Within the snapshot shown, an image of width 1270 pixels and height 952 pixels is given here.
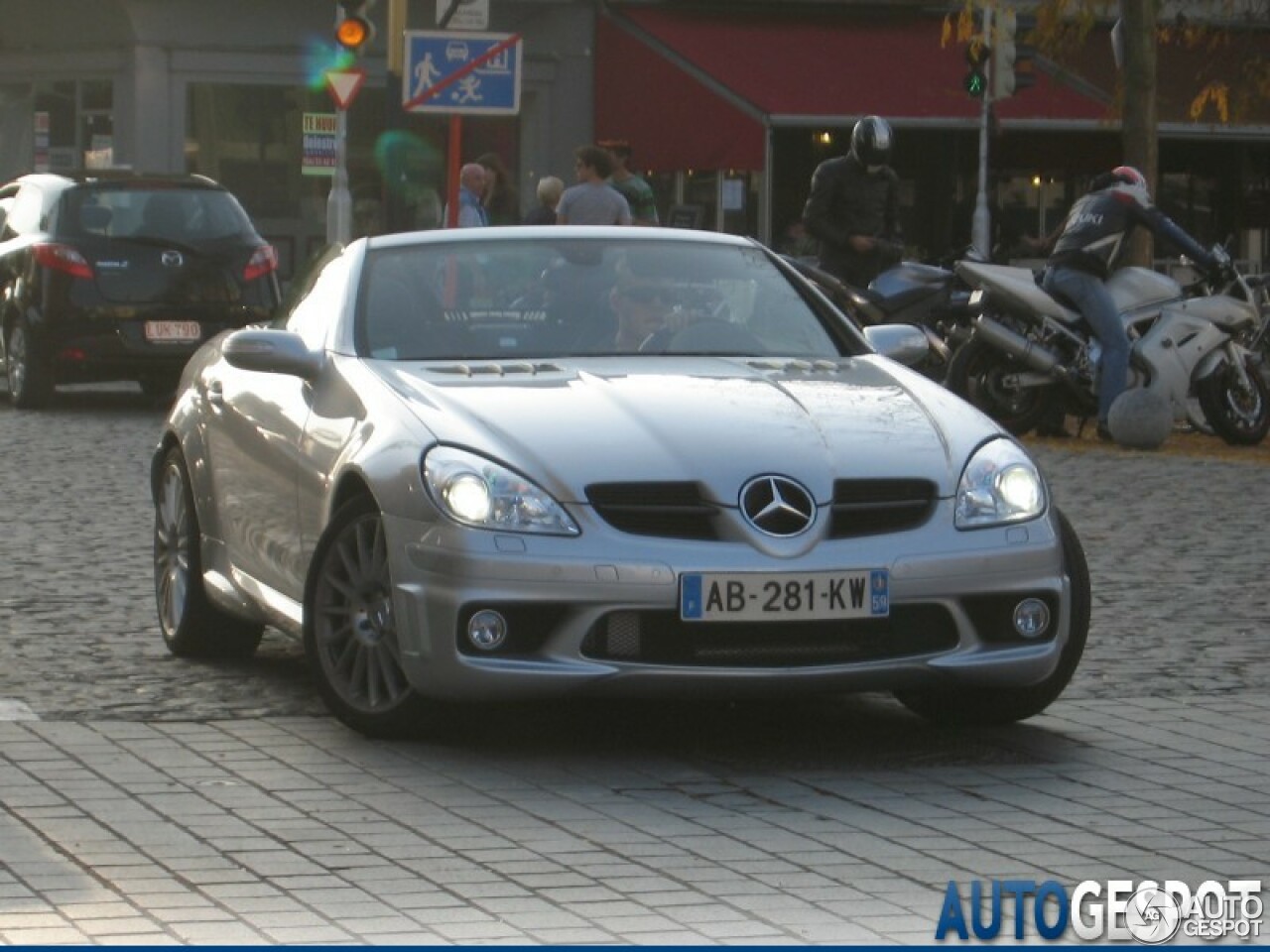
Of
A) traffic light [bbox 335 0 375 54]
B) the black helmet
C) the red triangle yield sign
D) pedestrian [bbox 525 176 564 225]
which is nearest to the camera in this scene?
the black helmet

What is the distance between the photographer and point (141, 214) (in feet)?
73.7

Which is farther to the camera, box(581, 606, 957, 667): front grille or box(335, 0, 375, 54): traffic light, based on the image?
box(335, 0, 375, 54): traffic light

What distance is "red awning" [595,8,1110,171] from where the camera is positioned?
36469 millimetres

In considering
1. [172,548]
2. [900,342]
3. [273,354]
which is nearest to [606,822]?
[273,354]

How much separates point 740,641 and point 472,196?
1722cm

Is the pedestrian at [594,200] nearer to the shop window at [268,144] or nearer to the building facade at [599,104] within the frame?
the building facade at [599,104]

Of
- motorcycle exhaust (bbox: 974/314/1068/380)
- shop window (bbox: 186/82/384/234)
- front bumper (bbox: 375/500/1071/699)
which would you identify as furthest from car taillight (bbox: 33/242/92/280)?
shop window (bbox: 186/82/384/234)

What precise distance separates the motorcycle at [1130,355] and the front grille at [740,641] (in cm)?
1160

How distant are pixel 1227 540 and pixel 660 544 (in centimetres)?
670

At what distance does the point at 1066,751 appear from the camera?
26.6 feet

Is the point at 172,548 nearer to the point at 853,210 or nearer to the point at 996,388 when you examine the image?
the point at 996,388

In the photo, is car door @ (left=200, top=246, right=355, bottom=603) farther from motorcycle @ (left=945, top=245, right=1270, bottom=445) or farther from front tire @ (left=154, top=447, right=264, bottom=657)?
motorcycle @ (left=945, top=245, right=1270, bottom=445)

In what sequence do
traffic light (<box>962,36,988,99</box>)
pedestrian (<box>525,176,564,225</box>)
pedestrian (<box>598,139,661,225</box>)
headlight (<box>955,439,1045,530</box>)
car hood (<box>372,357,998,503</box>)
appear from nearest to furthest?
car hood (<box>372,357,998,503</box>) → headlight (<box>955,439,1045,530</box>) → pedestrian (<box>598,139,661,225</box>) → pedestrian (<box>525,176,564,225</box>) → traffic light (<box>962,36,988,99</box>)

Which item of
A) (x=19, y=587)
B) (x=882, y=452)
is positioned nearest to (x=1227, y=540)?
(x=19, y=587)
